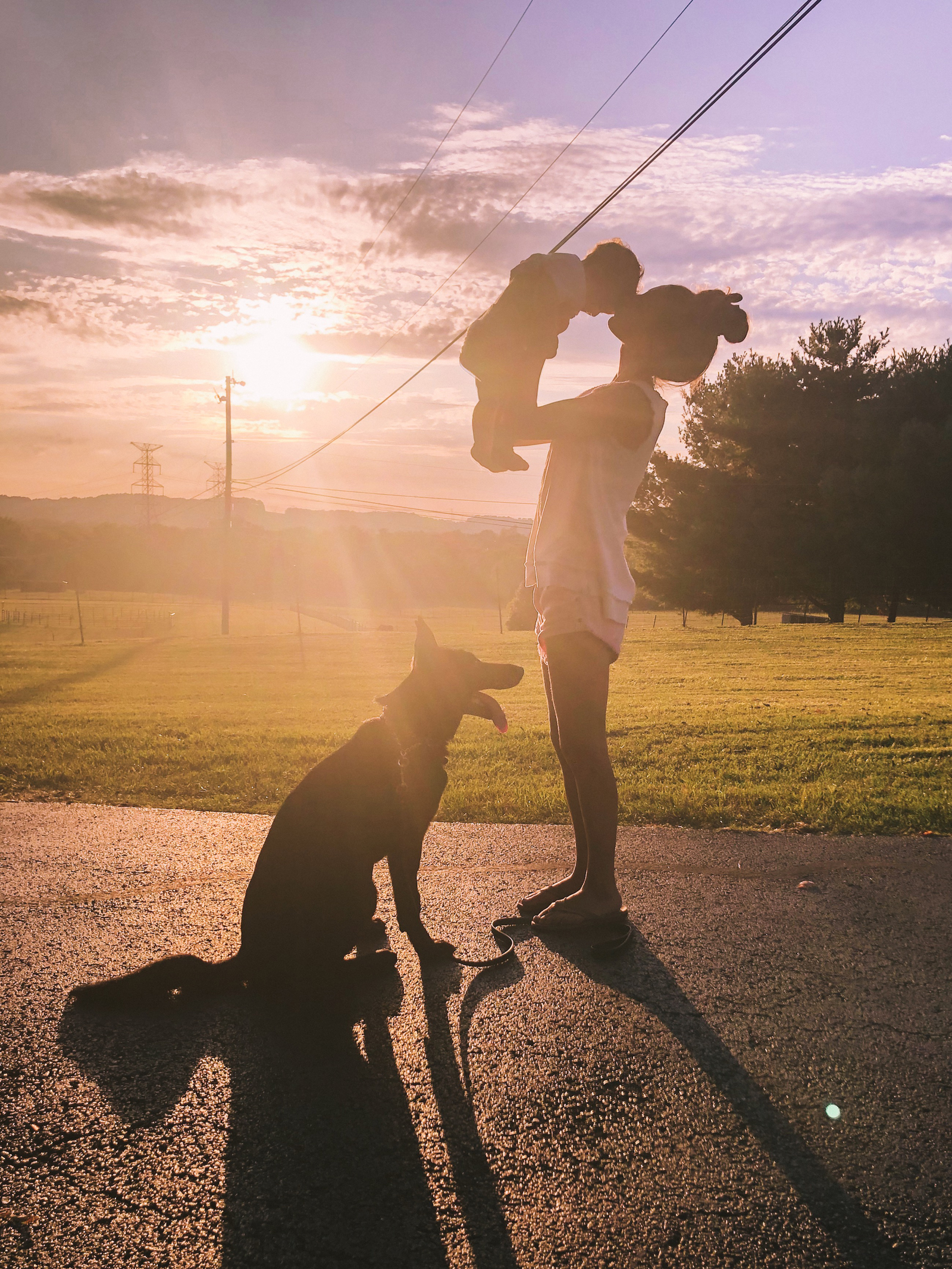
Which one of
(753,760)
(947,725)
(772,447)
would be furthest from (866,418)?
(753,760)

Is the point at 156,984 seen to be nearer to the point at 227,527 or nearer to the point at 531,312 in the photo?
the point at 531,312

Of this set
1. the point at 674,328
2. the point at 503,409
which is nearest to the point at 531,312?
the point at 503,409

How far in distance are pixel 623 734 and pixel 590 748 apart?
6.66 metres

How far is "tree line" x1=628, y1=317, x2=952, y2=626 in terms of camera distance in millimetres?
35000

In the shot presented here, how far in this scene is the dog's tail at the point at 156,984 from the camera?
239 cm

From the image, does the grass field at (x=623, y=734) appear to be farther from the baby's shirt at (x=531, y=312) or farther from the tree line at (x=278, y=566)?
the tree line at (x=278, y=566)

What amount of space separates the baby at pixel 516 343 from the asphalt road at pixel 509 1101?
1873 mm

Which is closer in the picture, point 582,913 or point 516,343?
point 516,343

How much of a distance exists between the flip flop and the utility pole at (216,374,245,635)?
140 feet

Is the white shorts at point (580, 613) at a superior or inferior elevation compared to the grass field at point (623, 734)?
superior

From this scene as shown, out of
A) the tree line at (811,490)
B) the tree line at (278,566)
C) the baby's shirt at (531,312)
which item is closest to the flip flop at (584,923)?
the baby's shirt at (531,312)

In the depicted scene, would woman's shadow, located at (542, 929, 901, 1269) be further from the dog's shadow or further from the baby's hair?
the baby's hair

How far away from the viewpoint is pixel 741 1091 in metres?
2.02

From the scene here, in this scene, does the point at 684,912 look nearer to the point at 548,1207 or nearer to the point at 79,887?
the point at 548,1207
